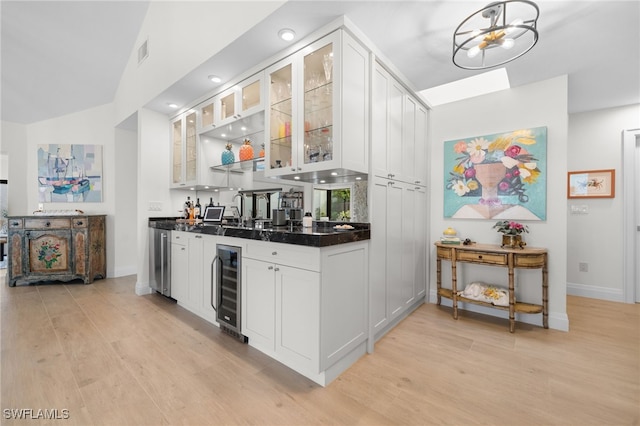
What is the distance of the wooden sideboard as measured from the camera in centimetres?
402

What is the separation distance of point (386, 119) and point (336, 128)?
757 mm

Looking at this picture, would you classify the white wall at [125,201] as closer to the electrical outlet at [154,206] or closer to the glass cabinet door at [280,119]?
the electrical outlet at [154,206]

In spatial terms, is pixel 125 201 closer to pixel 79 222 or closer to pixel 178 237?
pixel 79 222

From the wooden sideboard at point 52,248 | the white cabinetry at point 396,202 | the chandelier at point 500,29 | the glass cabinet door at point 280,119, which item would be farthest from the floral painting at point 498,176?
the wooden sideboard at point 52,248

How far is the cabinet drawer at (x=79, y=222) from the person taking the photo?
13.9 feet

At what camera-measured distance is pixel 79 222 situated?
A: 4.25 m

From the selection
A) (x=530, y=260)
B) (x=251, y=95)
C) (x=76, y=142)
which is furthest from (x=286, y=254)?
(x=76, y=142)

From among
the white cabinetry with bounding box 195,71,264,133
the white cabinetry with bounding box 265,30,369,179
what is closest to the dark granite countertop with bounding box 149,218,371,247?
the white cabinetry with bounding box 265,30,369,179

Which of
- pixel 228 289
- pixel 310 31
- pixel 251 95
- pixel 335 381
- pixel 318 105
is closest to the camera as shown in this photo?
pixel 335 381

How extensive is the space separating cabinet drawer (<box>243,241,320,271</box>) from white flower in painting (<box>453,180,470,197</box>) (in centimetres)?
235

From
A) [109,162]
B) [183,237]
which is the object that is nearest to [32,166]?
[109,162]

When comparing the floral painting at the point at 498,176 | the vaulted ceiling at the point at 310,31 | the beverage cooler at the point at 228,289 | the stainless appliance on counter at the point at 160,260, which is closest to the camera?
the vaulted ceiling at the point at 310,31

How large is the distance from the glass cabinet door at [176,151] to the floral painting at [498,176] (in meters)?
3.69

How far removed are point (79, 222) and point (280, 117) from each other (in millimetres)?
4026
